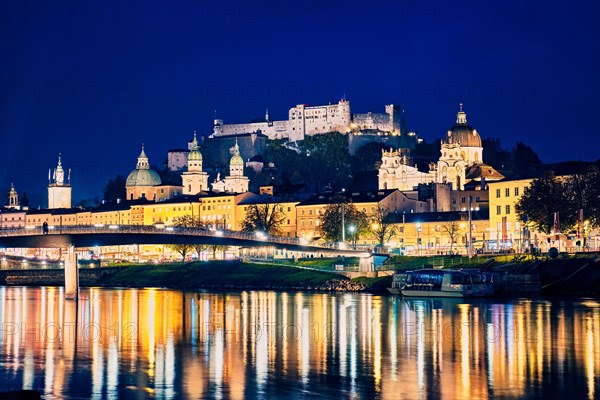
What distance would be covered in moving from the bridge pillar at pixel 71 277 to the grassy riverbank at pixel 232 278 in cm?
1964

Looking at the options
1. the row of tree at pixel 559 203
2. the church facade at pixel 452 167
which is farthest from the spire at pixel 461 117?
the row of tree at pixel 559 203

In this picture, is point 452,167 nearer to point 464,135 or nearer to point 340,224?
point 464,135

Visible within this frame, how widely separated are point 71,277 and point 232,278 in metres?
26.0

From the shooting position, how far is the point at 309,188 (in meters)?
184

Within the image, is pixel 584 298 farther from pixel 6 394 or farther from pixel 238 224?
pixel 238 224

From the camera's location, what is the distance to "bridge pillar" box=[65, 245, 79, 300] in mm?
80875

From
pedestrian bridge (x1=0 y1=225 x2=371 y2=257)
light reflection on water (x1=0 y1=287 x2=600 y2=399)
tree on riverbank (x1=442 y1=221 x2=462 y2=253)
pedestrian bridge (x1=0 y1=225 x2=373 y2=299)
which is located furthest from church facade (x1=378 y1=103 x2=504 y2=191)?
light reflection on water (x1=0 y1=287 x2=600 y2=399)

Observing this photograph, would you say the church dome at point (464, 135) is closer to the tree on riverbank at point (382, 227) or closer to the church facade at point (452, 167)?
the church facade at point (452, 167)

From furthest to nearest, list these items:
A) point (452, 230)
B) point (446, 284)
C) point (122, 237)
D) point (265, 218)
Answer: point (265, 218)
point (452, 230)
point (122, 237)
point (446, 284)

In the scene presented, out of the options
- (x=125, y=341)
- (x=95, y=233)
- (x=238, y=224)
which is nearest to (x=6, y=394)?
(x=125, y=341)

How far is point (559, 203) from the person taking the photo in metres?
94.7

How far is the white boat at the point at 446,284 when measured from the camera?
72375mm

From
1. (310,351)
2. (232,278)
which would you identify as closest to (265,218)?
(232,278)

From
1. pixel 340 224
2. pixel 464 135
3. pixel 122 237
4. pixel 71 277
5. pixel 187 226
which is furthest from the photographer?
pixel 464 135
